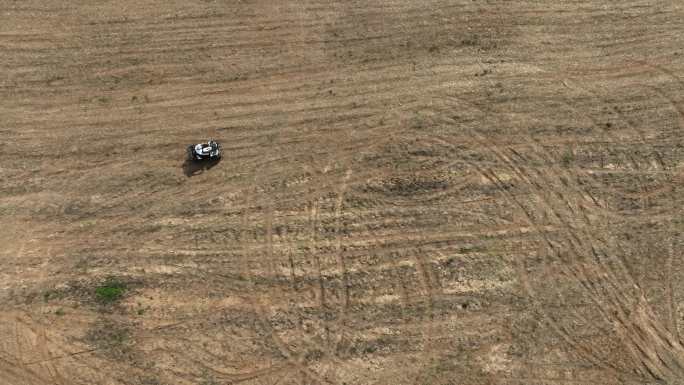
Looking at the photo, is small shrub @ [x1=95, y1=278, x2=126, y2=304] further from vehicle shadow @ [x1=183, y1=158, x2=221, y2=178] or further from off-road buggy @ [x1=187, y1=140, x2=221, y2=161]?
off-road buggy @ [x1=187, y1=140, x2=221, y2=161]

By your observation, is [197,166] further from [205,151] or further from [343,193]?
[343,193]

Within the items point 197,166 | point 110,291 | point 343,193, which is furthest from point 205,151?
point 110,291

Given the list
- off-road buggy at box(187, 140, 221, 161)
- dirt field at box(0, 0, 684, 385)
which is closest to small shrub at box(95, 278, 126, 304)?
dirt field at box(0, 0, 684, 385)

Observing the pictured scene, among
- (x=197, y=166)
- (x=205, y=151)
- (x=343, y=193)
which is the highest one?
(x=205, y=151)

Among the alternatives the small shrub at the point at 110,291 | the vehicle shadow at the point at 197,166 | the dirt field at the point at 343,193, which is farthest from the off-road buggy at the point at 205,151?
the small shrub at the point at 110,291

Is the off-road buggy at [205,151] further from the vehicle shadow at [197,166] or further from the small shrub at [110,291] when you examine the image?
the small shrub at [110,291]

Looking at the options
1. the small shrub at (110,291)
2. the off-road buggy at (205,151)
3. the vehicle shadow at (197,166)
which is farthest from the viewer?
the vehicle shadow at (197,166)
